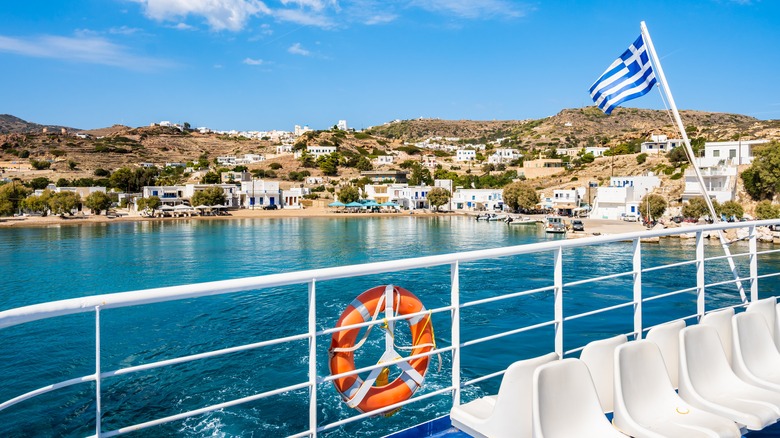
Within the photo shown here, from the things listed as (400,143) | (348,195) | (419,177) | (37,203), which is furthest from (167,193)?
(400,143)

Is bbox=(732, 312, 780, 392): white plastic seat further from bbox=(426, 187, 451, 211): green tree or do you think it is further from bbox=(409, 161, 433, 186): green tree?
bbox=(409, 161, 433, 186): green tree

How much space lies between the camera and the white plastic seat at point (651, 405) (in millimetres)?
1916

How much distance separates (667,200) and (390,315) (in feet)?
152

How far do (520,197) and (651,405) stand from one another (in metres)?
56.1

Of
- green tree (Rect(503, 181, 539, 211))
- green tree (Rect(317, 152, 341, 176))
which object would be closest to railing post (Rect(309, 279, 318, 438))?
green tree (Rect(503, 181, 539, 211))

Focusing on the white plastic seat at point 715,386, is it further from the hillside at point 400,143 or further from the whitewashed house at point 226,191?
the whitewashed house at point 226,191

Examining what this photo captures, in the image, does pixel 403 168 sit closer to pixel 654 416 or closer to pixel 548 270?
pixel 548 270

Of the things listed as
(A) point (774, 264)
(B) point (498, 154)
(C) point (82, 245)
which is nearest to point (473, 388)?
(A) point (774, 264)

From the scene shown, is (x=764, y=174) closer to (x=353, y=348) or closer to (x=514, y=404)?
(x=514, y=404)

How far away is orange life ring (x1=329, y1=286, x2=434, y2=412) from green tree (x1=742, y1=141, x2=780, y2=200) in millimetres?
41650

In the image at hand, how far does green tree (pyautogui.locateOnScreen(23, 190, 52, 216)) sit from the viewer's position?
56725mm

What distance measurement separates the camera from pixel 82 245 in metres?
33.2

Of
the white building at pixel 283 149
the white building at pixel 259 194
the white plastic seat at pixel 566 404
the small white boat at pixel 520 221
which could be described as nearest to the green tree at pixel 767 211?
the small white boat at pixel 520 221

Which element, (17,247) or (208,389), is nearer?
(208,389)
